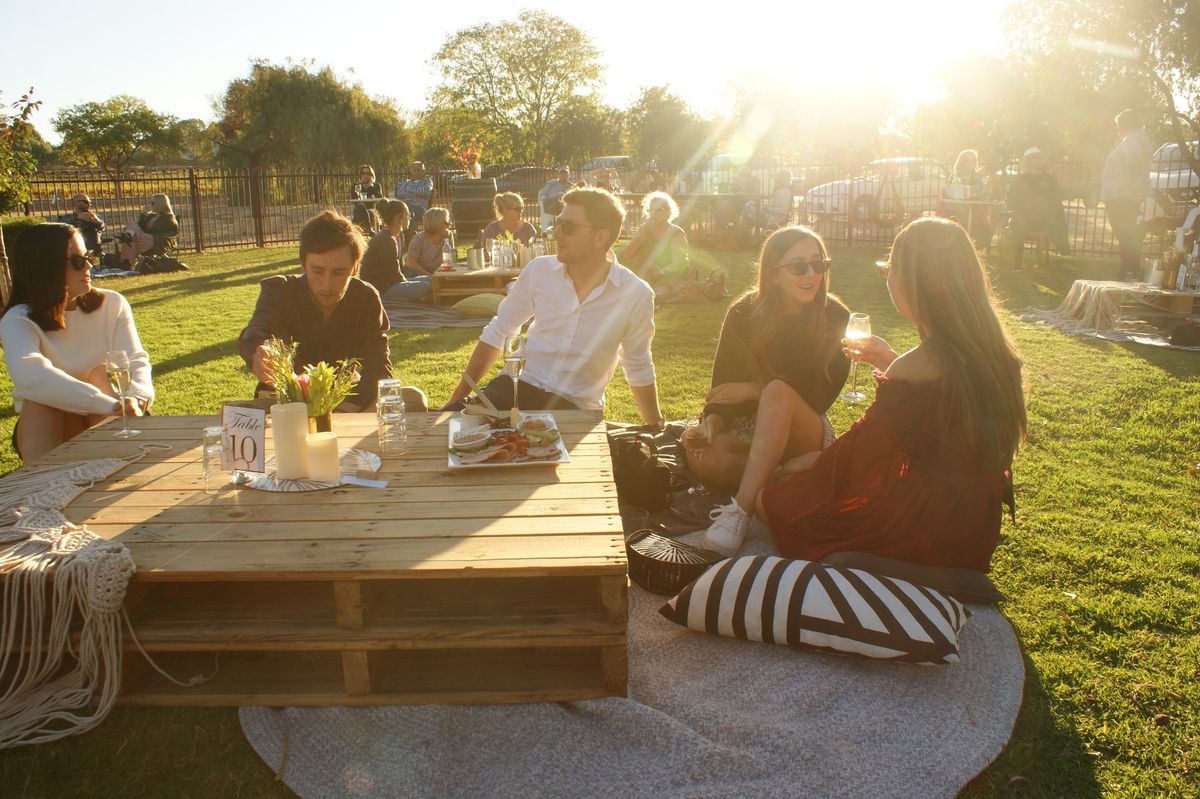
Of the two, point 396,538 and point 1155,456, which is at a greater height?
point 396,538

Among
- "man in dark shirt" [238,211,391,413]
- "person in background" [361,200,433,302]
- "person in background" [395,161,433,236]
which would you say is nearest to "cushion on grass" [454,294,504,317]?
"person in background" [361,200,433,302]

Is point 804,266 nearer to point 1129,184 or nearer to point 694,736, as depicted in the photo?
point 694,736

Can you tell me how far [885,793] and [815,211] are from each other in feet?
55.0

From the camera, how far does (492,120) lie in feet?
178

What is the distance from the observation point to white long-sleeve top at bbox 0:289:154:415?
3.85 m

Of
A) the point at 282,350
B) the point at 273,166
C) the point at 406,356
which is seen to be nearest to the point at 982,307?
the point at 282,350

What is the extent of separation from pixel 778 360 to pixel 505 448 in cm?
150

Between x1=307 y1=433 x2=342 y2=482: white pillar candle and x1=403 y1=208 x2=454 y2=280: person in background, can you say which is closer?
x1=307 y1=433 x2=342 y2=482: white pillar candle

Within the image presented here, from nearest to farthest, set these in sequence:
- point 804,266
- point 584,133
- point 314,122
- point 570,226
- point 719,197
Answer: point 804,266, point 570,226, point 719,197, point 314,122, point 584,133

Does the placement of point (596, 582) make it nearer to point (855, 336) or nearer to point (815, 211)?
point (855, 336)

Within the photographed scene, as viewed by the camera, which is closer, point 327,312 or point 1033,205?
point 327,312

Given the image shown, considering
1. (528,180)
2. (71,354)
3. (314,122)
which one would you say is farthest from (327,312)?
(314,122)

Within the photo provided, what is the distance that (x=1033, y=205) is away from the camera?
1263 cm

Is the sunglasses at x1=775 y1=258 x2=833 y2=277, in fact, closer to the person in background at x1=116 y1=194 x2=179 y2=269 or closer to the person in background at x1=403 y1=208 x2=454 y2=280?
the person in background at x1=403 y1=208 x2=454 y2=280
